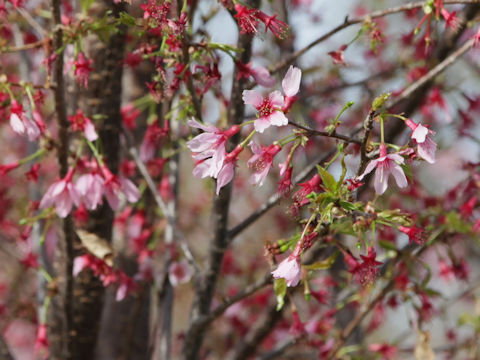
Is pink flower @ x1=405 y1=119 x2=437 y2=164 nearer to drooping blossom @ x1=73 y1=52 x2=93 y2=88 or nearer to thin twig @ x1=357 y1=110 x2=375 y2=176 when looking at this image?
thin twig @ x1=357 y1=110 x2=375 y2=176

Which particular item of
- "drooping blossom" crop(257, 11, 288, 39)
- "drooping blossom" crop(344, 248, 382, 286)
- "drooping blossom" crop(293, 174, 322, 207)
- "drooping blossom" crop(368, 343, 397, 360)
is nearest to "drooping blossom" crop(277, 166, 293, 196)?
"drooping blossom" crop(293, 174, 322, 207)

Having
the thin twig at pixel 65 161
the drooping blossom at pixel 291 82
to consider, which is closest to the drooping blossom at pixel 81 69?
the thin twig at pixel 65 161

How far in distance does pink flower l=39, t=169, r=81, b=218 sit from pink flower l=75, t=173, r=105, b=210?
27 mm

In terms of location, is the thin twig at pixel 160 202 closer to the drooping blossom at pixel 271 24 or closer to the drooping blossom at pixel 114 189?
the drooping blossom at pixel 114 189

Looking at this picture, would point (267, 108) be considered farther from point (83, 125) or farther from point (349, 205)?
point (83, 125)

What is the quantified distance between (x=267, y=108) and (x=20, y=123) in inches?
29.5

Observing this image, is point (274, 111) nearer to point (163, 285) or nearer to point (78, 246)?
point (78, 246)

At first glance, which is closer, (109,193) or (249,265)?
(109,193)

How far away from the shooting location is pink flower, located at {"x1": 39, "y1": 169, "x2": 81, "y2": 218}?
5.84 ft

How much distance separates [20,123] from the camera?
159 centimetres

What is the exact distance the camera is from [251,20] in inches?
59.4

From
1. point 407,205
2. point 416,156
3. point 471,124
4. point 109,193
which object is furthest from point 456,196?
point 109,193

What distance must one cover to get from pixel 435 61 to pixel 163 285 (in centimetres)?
157

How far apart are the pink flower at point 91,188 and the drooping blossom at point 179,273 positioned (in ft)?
2.01
